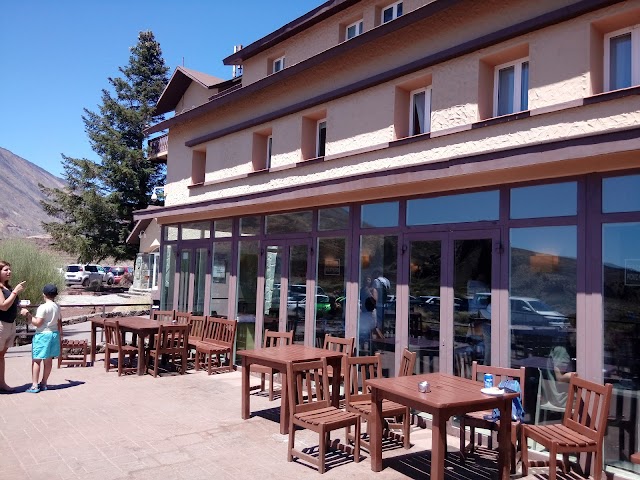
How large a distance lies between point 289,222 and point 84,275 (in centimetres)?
3225

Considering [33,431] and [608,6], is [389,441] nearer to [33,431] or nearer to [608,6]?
A: [33,431]

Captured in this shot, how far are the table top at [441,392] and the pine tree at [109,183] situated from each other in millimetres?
32289

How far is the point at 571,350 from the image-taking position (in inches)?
221

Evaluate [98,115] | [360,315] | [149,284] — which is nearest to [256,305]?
[360,315]

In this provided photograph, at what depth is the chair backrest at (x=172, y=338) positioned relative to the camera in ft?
31.9

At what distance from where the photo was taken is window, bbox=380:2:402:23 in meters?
9.20

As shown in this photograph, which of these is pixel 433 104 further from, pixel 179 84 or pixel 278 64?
pixel 179 84

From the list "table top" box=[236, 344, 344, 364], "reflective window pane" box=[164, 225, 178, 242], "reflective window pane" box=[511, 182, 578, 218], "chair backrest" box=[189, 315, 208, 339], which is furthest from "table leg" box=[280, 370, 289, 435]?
"reflective window pane" box=[164, 225, 178, 242]

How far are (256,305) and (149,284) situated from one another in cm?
2692

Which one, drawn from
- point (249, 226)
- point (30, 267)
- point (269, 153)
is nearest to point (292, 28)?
point (269, 153)

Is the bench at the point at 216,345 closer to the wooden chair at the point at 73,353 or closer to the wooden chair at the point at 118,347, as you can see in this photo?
the wooden chair at the point at 118,347

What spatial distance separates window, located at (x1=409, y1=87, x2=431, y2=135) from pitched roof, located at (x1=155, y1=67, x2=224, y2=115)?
24.1ft

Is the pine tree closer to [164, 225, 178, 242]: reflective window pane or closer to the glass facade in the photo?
[164, 225, 178, 242]: reflective window pane

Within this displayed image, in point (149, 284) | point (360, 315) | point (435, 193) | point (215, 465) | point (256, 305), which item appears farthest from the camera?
point (149, 284)
